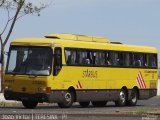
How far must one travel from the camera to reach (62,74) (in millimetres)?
33844

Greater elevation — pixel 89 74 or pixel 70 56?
pixel 70 56

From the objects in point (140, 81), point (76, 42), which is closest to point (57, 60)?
point (76, 42)

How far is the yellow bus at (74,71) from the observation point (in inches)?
1304

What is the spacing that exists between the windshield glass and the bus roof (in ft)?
1.02

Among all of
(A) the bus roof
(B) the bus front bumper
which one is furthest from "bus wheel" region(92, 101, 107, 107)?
(B) the bus front bumper

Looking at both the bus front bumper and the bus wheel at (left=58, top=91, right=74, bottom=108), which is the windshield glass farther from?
the bus wheel at (left=58, top=91, right=74, bottom=108)

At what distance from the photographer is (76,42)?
A: 3538 cm

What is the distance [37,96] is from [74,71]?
8.51ft

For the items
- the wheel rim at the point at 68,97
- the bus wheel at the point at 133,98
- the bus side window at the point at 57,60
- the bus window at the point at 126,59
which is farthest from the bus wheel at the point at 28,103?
the bus wheel at the point at 133,98

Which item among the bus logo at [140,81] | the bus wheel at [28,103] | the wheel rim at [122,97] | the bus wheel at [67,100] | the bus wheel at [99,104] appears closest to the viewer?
the bus wheel at [67,100]

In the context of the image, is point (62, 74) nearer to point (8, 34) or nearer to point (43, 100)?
point (43, 100)

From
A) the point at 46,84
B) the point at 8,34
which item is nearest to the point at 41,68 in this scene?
the point at 46,84

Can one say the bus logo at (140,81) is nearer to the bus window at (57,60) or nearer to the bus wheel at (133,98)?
the bus wheel at (133,98)

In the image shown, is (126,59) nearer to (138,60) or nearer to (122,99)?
(138,60)
